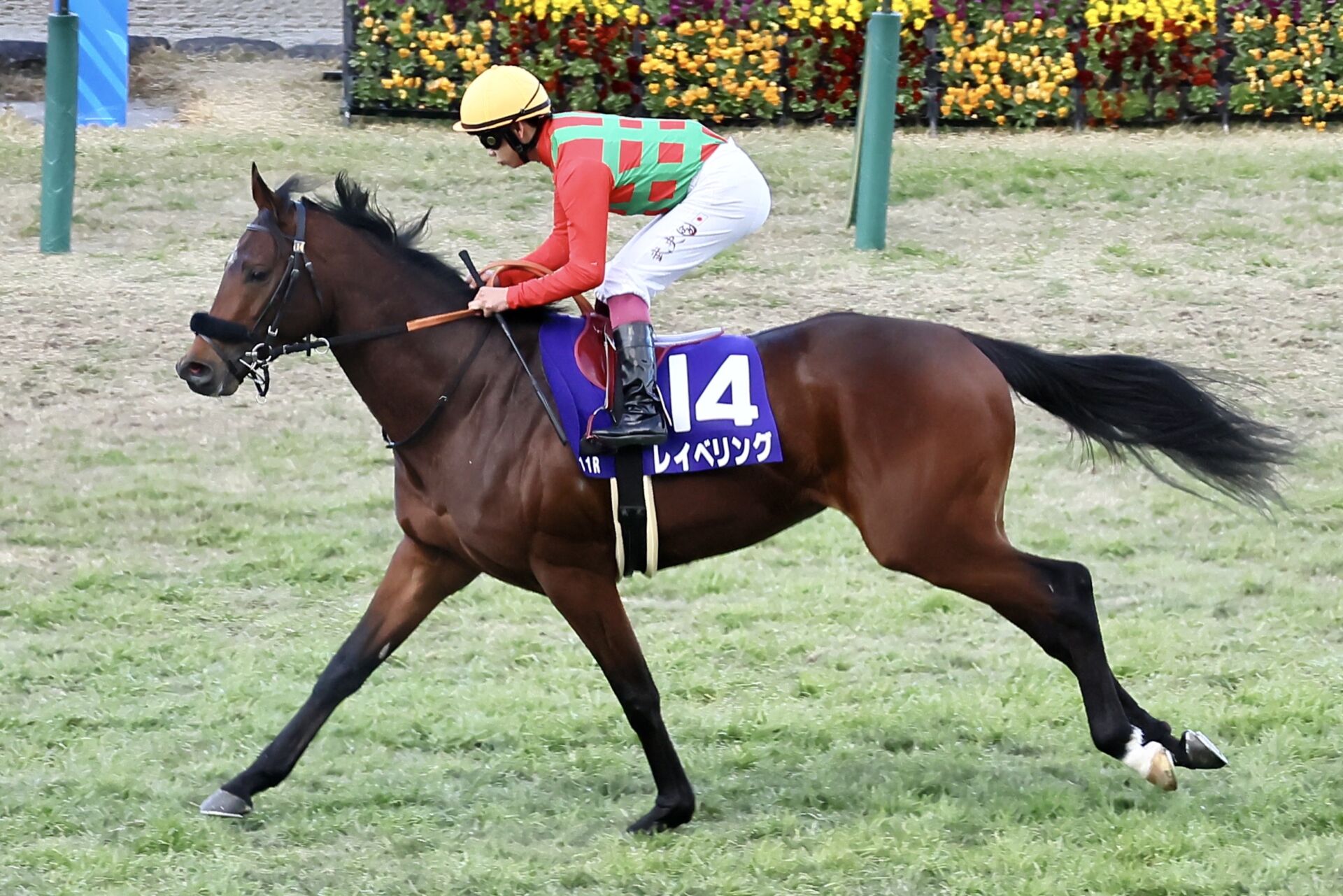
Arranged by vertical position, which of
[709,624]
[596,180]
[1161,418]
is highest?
[596,180]

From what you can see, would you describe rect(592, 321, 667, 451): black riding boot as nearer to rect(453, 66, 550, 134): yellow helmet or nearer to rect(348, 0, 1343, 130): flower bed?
rect(453, 66, 550, 134): yellow helmet

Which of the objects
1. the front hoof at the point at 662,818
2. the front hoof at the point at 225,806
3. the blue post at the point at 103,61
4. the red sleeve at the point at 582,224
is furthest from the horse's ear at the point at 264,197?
the blue post at the point at 103,61

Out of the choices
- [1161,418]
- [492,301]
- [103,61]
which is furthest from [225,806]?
[103,61]

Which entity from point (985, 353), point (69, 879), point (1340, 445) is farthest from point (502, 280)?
point (1340, 445)

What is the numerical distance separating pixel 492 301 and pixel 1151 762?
211 cm

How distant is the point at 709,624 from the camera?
247 inches

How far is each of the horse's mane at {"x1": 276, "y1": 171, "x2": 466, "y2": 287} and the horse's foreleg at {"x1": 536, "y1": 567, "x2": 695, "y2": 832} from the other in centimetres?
92

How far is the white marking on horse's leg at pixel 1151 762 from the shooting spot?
446cm

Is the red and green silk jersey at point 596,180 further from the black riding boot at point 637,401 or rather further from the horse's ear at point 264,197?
the horse's ear at point 264,197

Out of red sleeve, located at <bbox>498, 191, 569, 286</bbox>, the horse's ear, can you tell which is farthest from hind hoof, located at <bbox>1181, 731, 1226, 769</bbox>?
the horse's ear

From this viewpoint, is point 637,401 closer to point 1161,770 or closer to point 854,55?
point 1161,770

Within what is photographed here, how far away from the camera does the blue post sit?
1230 centimetres

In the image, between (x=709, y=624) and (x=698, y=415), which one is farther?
(x=709, y=624)

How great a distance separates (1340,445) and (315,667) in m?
5.02
